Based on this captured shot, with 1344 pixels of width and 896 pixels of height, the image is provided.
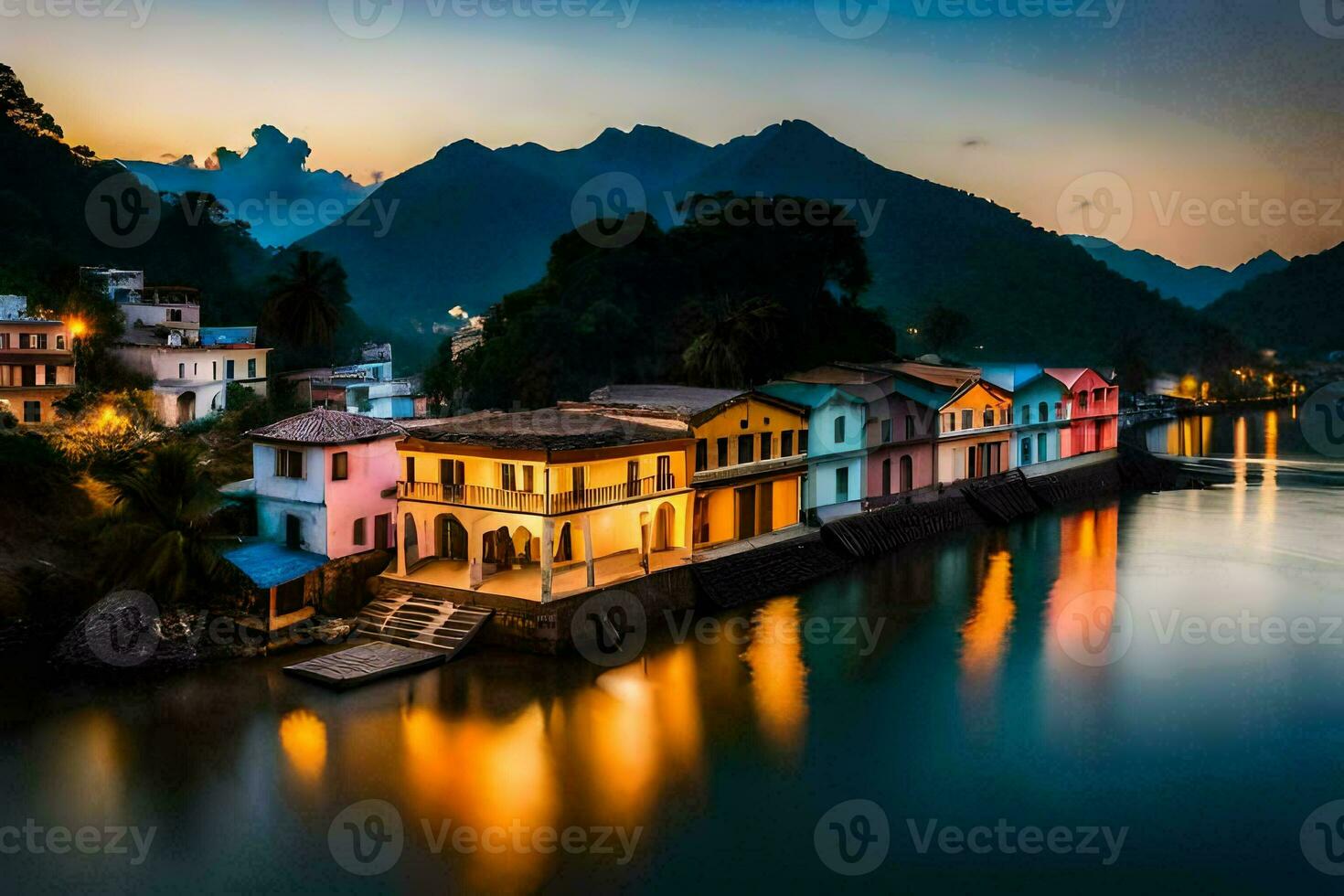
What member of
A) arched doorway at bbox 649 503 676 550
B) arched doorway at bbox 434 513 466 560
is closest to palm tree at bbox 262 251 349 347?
arched doorway at bbox 434 513 466 560

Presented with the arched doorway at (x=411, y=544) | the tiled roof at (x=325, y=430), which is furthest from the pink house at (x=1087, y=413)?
the tiled roof at (x=325, y=430)

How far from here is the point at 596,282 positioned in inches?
2212

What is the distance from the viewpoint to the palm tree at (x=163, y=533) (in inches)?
1029

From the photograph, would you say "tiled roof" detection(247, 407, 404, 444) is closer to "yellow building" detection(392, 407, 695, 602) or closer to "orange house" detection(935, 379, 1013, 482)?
"yellow building" detection(392, 407, 695, 602)

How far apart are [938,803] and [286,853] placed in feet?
36.1

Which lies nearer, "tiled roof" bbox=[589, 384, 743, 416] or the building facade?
"tiled roof" bbox=[589, 384, 743, 416]

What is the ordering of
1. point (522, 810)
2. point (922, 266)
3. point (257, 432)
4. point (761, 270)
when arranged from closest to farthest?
point (522, 810), point (257, 432), point (761, 270), point (922, 266)

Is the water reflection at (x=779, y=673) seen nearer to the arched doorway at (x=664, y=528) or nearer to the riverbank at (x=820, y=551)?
the riverbank at (x=820, y=551)

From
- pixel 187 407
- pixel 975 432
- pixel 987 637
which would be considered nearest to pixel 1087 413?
pixel 975 432

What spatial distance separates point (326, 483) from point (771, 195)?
122 metres

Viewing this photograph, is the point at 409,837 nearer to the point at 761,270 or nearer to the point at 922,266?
the point at 761,270

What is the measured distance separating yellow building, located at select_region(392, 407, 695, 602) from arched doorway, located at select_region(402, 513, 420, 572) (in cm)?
3

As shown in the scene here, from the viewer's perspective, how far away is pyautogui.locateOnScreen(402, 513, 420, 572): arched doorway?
29.7 metres

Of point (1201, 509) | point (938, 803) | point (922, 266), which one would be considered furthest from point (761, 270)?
point (922, 266)
